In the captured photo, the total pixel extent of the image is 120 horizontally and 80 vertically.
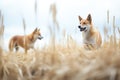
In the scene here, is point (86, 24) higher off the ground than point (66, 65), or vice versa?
point (86, 24)

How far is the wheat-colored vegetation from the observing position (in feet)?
10.4

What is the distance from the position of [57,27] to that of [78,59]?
0.55m

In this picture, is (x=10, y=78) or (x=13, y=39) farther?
(x=13, y=39)

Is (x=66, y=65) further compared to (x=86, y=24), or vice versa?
(x=86, y=24)

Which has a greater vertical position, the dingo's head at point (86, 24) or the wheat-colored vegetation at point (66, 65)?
the dingo's head at point (86, 24)

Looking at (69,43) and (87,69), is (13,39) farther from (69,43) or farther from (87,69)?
Answer: (87,69)

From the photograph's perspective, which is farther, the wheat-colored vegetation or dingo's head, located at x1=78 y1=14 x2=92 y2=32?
dingo's head, located at x1=78 y1=14 x2=92 y2=32

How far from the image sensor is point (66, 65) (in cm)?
339

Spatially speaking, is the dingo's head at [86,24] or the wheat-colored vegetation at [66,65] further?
the dingo's head at [86,24]

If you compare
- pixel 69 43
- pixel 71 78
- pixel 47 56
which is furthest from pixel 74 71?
pixel 69 43

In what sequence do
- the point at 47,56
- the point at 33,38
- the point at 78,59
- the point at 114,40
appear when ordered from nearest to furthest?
1. the point at 78,59
2. the point at 47,56
3. the point at 114,40
4. the point at 33,38

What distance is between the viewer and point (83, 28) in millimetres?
11188

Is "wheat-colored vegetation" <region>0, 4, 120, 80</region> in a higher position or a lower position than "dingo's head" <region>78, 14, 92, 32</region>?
lower

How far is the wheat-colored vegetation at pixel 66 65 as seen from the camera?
10.4ft
